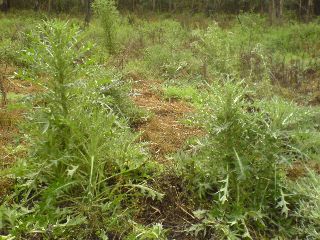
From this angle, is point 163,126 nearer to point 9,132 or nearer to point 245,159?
point 9,132

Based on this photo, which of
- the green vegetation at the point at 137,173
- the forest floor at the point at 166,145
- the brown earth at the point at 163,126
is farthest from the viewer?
the brown earth at the point at 163,126

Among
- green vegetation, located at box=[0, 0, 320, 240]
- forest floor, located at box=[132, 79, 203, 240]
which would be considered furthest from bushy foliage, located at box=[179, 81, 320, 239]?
forest floor, located at box=[132, 79, 203, 240]

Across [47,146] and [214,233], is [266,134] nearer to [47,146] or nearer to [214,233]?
[214,233]

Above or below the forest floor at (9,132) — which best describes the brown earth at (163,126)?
below

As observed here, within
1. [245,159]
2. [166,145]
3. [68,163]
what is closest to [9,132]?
[68,163]

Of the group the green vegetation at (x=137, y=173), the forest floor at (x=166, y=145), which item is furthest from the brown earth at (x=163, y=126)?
the green vegetation at (x=137, y=173)

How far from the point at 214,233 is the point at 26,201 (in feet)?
4.55

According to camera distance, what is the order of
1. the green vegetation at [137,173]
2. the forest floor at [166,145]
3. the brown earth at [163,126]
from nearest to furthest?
the green vegetation at [137,173], the forest floor at [166,145], the brown earth at [163,126]

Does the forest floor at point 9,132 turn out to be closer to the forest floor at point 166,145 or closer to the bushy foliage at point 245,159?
the forest floor at point 166,145

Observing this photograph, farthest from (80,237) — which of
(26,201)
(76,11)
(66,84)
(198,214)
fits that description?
(76,11)

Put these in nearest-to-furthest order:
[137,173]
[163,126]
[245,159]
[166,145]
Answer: [245,159], [137,173], [166,145], [163,126]

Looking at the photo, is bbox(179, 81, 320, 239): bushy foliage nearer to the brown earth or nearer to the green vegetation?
the green vegetation

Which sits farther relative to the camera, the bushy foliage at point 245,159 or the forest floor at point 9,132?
the forest floor at point 9,132

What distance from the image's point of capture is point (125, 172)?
3391 millimetres
